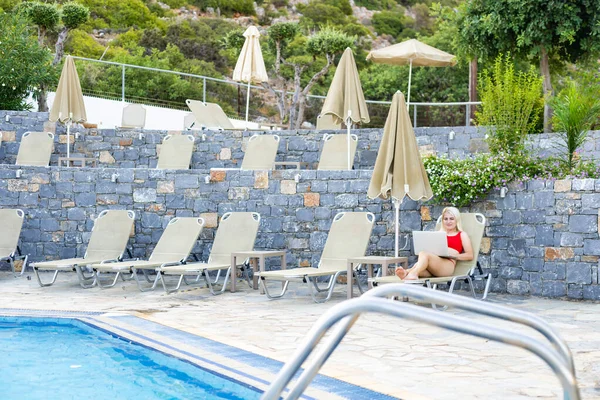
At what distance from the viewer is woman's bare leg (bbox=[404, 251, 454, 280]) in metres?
7.69

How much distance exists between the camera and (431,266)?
25.5 feet

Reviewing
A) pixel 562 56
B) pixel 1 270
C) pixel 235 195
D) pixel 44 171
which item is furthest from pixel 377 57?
pixel 1 270

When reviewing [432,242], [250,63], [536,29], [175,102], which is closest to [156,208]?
[250,63]

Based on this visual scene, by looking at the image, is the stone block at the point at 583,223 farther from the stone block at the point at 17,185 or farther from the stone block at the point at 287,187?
the stone block at the point at 17,185

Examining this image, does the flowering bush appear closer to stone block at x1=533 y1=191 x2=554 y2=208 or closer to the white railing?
stone block at x1=533 y1=191 x2=554 y2=208

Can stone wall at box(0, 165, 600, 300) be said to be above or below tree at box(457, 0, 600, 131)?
below

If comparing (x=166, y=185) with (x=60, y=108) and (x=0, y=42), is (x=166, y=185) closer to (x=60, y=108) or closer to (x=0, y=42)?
(x=60, y=108)

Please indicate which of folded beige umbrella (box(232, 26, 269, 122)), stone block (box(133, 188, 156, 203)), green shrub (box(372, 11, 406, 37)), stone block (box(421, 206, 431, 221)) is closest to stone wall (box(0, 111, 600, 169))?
folded beige umbrella (box(232, 26, 269, 122))

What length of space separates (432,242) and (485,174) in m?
1.13

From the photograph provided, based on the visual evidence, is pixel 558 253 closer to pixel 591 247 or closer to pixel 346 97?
pixel 591 247

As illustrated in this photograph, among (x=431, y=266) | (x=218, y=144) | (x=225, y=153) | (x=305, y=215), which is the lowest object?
(x=431, y=266)

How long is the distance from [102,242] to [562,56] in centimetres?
1091

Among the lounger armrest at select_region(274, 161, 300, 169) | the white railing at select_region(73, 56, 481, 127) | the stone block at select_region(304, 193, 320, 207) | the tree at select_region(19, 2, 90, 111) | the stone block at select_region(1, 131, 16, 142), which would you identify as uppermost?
the tree at select_region(19, 2, 90, 111)

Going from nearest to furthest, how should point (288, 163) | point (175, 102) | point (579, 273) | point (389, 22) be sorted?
point (579, 273) → point (288, 163) → point (175, 102) → point (389, 22)
